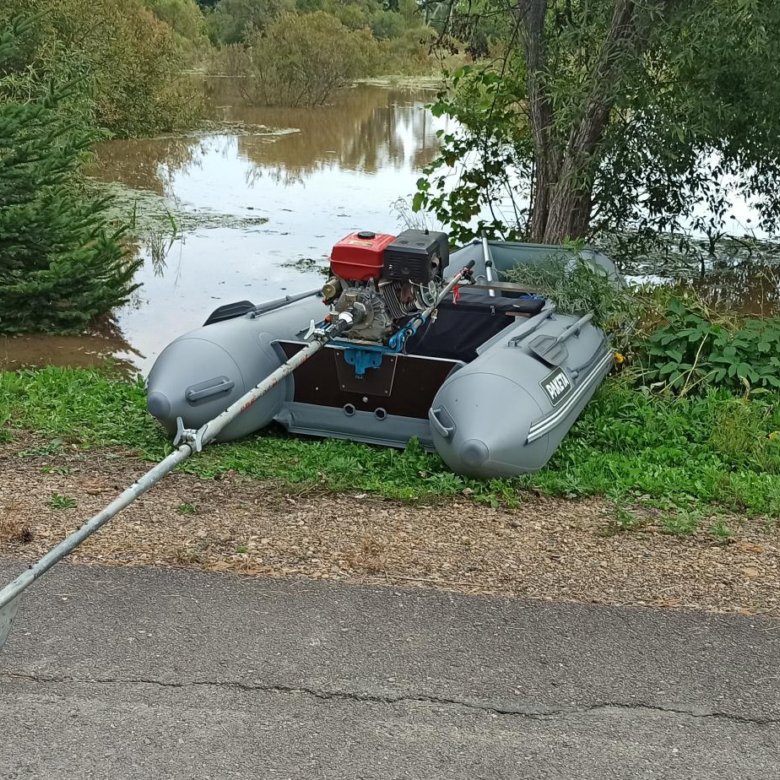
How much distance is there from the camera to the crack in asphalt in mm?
3084

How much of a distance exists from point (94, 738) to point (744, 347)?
538 centimetres

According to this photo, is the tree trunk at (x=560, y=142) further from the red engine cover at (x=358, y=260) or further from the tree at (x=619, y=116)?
the red engine cover at (x=358, y=260)

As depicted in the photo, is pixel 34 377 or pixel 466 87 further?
pixel 466 87

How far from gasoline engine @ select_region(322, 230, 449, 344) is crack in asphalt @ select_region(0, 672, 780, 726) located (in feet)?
8.03

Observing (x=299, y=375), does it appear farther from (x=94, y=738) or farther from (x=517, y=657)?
(x=94, y=738)

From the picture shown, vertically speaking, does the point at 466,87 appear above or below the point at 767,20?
below

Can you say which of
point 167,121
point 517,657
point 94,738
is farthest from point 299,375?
point 167,121

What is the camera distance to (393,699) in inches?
123

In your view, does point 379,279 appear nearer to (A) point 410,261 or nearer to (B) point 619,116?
(A) point 410,261

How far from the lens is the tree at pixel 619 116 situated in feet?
27.7

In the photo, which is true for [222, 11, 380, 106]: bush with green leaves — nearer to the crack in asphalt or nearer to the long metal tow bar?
the long metal tow bar

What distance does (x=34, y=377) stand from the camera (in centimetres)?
706

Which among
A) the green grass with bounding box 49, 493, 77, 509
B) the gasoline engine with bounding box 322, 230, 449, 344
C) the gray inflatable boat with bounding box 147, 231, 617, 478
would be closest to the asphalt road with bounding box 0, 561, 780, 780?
the green grass with bounding box 49, 493, 77, 509

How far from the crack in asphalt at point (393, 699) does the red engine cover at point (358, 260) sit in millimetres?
2560
